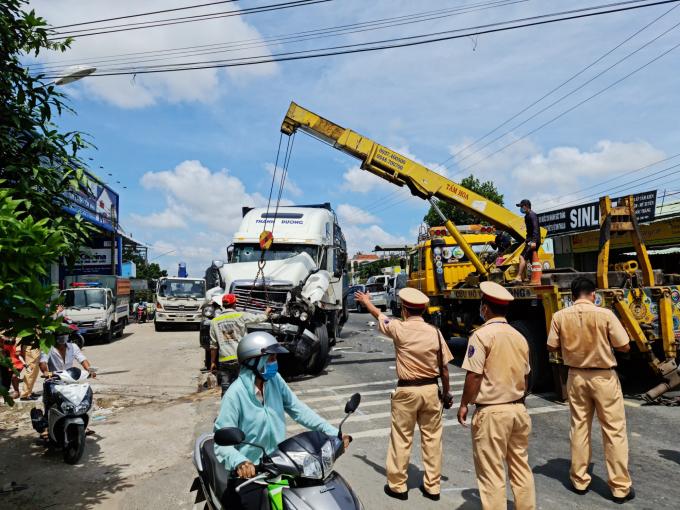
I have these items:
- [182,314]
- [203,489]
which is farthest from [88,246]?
[182,314]

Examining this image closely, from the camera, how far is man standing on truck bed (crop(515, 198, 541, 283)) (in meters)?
9.45

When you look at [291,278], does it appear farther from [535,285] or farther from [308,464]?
[308,464]

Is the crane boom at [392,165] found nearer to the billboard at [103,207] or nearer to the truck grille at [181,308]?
the truck grille at [181,308]

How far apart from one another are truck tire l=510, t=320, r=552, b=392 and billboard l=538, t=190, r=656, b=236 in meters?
14.9

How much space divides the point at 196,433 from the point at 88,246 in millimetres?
2796

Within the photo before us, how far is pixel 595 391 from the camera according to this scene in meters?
4.68

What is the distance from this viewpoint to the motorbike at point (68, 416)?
5707mm

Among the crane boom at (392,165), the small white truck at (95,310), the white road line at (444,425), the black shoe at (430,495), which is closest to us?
the black shoe at (430,495)

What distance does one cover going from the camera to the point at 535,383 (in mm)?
8695

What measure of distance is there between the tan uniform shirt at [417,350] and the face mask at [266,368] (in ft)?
5.27

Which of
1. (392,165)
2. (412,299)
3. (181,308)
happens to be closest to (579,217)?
(392,165)

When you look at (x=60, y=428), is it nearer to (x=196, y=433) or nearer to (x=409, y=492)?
(x=196, y=433)

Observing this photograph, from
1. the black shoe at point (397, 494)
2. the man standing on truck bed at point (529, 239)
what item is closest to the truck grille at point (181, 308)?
the man standing on truck bed at point (529, 239)

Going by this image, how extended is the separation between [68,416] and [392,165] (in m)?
8.43
